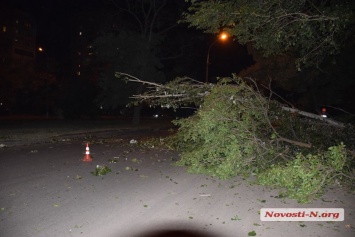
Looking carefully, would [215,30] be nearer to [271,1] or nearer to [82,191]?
[271,1]

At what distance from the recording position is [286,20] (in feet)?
31.1

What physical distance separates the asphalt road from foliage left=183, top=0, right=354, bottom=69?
4.22 metres

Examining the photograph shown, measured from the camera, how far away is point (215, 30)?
11383mm

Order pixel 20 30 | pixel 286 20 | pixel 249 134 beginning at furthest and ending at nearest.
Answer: pixel 20 30
pixel 286 20
pixel 249 134

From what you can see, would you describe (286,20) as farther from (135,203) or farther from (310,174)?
(135,203)

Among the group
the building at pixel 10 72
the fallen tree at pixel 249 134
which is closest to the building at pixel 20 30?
the building at pixel 10 72

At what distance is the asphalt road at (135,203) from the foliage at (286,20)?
13.9ft

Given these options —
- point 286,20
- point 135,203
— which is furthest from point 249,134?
point 135,203

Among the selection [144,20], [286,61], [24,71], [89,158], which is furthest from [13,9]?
[89,158]

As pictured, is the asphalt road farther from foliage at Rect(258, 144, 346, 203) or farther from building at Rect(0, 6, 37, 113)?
building at Rect(0, 6, 37, 113)

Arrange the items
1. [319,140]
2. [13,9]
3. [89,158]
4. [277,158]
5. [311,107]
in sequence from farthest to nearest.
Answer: [13,9] < [311,107] < [89,158] < [319,140] < [277,158]

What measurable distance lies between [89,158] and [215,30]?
19.6ft

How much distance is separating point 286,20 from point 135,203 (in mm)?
6541

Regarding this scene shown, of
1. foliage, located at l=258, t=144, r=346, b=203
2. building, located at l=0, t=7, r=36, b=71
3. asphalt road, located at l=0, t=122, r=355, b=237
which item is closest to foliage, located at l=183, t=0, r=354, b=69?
Result: foliage, located at l=258, t=144, r=346, b=203
